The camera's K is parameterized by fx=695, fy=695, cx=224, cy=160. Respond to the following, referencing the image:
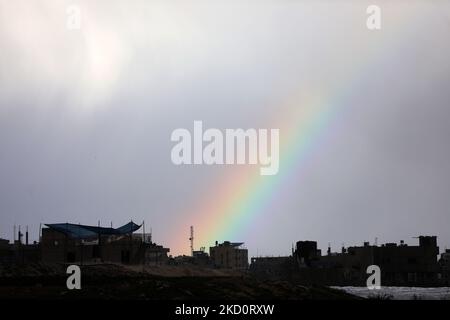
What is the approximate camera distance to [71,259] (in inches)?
3258

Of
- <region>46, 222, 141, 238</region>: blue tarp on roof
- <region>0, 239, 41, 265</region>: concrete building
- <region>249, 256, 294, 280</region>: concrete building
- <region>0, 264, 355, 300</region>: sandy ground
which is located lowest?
<region>249, 256, 294, 280</region>: concrete building

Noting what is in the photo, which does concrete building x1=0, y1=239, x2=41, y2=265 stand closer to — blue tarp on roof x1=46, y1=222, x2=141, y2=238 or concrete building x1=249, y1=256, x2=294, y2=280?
blue tarp on roof x1=46, y1=222, x2=141, y2=238

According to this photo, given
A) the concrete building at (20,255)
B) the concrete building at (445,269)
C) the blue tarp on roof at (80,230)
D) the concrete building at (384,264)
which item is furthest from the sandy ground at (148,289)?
the concrete building at (445,269)

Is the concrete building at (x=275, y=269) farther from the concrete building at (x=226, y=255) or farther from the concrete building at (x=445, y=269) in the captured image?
the concrete building at (x=445, y=269)

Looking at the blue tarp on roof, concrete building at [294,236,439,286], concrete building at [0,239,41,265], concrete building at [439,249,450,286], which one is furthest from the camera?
concrete building at [439,249,450,286]

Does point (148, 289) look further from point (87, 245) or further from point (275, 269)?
point (275, 269)

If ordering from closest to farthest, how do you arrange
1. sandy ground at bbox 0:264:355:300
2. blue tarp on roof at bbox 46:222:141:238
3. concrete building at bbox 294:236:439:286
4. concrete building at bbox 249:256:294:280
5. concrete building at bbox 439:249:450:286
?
sandy ground at bbox 0:264:355:300
blue tarp on roof at bbox 46:222:141:238
concrete building at bbox 294:236:439:286
concrete building at bbox 439:249:450:286
concrete building at bbox 249:256:294:280

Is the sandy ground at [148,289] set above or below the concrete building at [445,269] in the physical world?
above

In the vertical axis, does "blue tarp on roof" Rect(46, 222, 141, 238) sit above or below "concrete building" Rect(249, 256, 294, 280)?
above

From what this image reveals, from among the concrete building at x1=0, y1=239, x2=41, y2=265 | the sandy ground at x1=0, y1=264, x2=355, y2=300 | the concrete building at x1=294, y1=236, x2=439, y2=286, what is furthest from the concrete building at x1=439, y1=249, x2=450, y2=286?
the sandy ground at x1=0, y1=264, x2=355, y2=300
